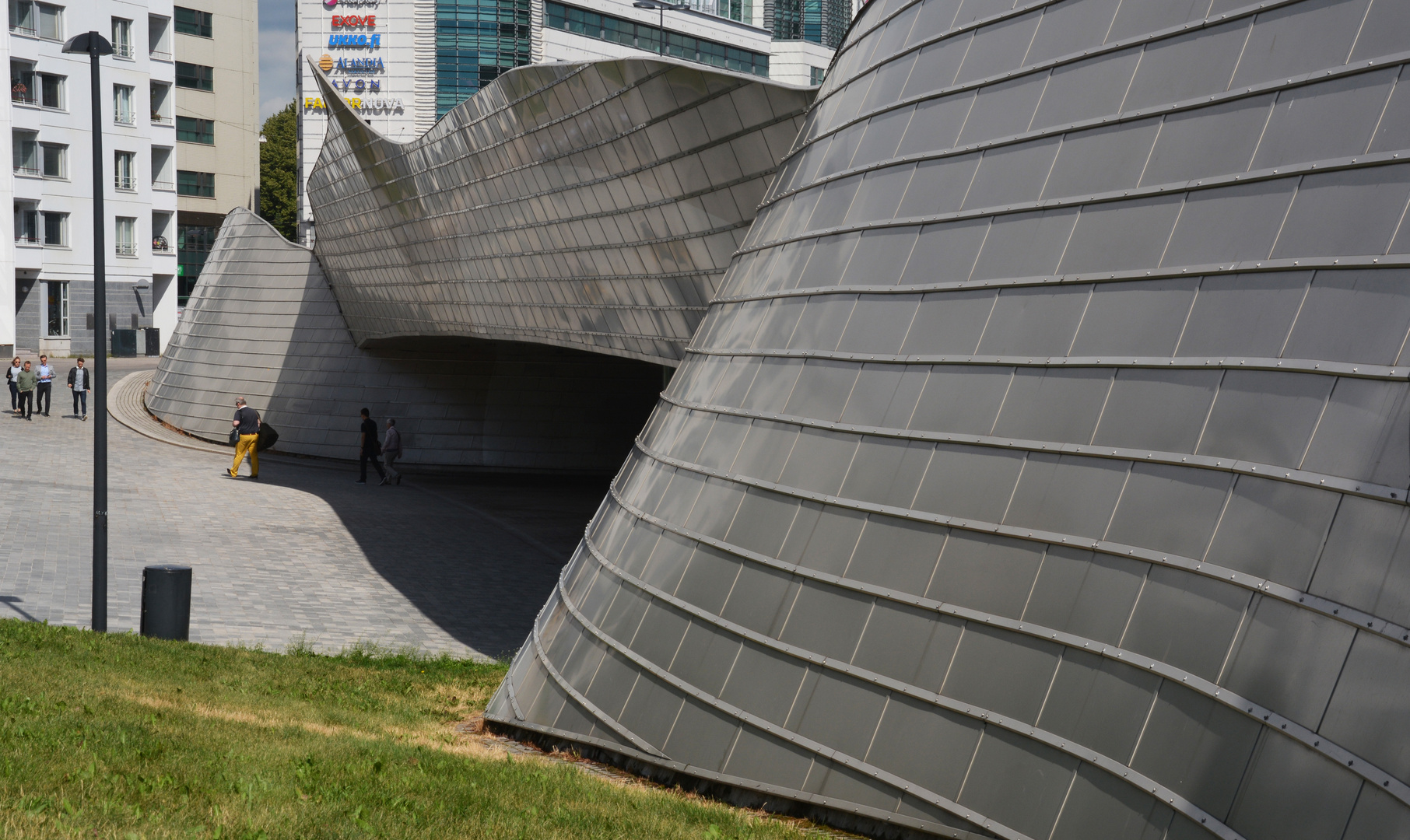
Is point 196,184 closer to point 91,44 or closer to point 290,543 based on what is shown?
point 290,543

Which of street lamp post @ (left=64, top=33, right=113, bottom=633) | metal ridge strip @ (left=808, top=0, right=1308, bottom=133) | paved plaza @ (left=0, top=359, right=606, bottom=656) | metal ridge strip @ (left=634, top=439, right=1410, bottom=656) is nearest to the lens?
metal ridge strip @ (left=634, top=439, right=1410, bottom=656)

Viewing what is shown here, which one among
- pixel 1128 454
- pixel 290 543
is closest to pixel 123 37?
pixel 290 543

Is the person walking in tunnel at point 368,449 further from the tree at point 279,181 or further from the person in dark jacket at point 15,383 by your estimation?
the tree at point 279,181

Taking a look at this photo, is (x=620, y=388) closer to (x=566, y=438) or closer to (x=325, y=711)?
(x=566, y=438)

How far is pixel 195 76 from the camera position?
71.2 m

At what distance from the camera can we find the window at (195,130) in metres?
70.9

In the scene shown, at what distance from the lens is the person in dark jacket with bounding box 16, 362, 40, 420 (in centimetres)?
3234

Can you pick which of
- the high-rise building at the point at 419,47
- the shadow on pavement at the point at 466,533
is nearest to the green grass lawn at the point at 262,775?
the shadow on pavement at the point at 466,533

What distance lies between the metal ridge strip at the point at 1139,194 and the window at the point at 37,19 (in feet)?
185

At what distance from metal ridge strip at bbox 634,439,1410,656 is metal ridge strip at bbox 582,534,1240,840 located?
0.87 metres

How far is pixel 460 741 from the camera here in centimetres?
884

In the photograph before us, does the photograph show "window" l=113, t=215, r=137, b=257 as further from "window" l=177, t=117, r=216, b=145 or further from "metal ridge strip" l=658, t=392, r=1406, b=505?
"metal ridge strip" l=658, t=392, r=1406, b=505

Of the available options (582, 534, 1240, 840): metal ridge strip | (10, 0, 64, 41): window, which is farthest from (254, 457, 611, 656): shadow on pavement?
(10, 0, 64, 41): window

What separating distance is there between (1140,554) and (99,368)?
12.0 metres
